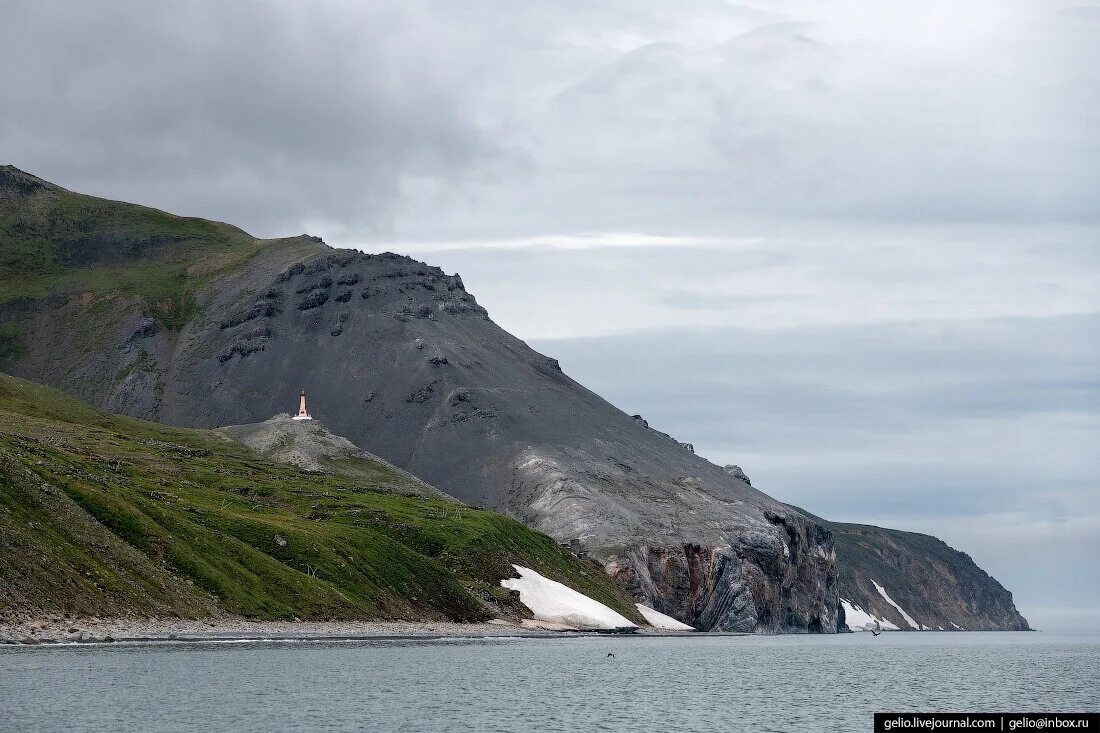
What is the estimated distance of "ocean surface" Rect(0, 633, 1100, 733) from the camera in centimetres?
8800

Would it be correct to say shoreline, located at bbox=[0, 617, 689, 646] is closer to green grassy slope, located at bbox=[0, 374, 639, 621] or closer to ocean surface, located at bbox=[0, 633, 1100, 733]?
green grassy slope, located at bbox=[0, 374, 639, 621]

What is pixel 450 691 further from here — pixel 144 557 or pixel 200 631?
pixel 144 557

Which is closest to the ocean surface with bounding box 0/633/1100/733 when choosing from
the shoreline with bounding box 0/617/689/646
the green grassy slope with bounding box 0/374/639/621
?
the shoreline with bounding box 0/617/689/646

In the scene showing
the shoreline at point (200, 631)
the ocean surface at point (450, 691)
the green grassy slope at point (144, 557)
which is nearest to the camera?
the ocean surface at point (450, 691)

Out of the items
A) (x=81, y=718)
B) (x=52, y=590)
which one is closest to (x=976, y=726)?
(x=81, y=718)

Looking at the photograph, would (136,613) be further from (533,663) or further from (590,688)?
(590,688)

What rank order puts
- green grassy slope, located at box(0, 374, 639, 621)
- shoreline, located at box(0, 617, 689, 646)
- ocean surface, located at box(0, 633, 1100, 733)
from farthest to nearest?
green grassy slope, located at box(0, 374, 639, 621)
shoreline, located at box(0, 617, 689, 646)
ocean surface, located at box(0, 633, 1100, 733)

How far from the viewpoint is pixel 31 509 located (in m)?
146

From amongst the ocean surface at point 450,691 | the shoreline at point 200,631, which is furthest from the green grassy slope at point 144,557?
the ocean surface at point 450,691

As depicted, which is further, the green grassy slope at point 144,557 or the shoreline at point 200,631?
the green grassy slope at point 144,557

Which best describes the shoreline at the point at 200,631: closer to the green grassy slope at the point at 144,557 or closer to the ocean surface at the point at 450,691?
the green grassy slope at the point at 144,557

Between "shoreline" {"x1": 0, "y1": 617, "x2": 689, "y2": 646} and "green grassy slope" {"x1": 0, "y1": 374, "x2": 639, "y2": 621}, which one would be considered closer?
"shoreline" {"x1": 0, "y1": 617, "x2": 689, "y2": 646}

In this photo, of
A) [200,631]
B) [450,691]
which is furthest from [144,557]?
[450,691]

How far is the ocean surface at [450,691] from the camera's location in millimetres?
88000
